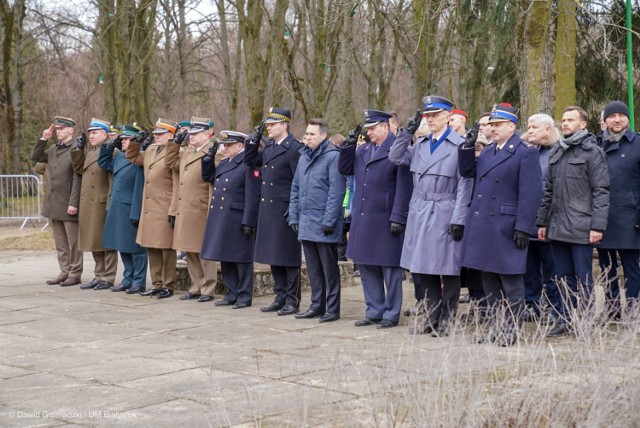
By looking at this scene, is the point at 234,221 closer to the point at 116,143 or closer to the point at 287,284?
the point at 287,284

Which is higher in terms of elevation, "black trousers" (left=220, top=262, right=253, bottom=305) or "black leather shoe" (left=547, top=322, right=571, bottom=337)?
"black trousers" (left=220, top=262, right=253, bottom=305)

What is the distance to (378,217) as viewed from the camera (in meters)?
9.59

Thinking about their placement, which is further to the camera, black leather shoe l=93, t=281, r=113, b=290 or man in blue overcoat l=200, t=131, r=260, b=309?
black leather shoe l=93, t=281, r=113, b=290

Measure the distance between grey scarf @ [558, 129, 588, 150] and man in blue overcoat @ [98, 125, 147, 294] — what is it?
5455 mm

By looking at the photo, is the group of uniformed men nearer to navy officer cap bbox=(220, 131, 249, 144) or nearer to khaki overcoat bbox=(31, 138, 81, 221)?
navy officer cap bbox=(220, 131, 249, 144)

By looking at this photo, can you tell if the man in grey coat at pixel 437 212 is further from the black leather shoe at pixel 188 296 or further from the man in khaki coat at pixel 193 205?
the black leather shoe at pixel 188 296

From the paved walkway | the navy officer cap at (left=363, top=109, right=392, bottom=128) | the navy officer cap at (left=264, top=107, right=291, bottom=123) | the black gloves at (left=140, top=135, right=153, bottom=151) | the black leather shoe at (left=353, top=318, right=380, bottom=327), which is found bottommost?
the paved walkway

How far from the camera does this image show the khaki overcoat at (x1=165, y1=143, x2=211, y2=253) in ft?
37.6

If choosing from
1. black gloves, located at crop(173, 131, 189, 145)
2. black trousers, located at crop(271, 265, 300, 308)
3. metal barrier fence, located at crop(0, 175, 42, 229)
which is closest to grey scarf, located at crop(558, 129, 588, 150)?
black trousers, located at crop(271, 265, 300, 308)

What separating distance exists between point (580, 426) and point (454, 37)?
21.7 m

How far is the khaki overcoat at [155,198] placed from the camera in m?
11.8

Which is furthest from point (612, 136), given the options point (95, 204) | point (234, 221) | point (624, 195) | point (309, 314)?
point (95, 204)

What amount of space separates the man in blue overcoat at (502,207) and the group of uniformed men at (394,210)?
0.04 feet

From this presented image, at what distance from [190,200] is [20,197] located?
1372cm
